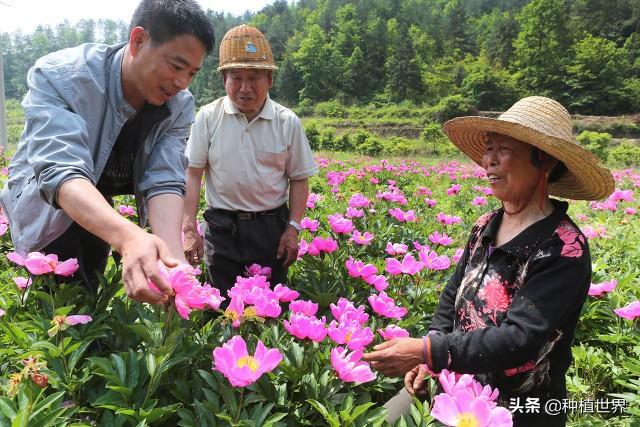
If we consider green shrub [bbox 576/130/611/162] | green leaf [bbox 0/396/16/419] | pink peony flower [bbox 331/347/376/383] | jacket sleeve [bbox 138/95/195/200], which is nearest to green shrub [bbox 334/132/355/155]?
green shrub [bbox 576/130/611/162]

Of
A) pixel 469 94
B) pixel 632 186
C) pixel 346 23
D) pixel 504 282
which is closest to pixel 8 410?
pixel 504 282

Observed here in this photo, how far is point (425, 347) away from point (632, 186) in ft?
29.4

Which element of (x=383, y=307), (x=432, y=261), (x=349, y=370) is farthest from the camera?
(x=432, y=261)

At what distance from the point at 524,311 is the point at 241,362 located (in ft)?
2.88

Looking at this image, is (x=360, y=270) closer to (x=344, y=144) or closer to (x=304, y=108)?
(x=344, y=144)

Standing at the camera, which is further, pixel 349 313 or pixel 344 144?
pixel 344 144

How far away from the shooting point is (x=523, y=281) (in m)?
1.61

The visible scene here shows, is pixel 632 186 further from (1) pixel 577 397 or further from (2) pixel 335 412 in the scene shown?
(2) pixel 335 412

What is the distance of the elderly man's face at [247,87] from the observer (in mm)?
2668

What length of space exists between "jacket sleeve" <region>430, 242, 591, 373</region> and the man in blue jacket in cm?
93

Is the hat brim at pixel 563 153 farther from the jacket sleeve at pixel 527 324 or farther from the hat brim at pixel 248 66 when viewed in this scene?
the hat brim at pixel 248 66

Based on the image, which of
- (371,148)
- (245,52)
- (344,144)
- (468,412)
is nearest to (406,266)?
(468,412)

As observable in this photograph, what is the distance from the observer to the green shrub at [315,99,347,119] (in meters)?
47.0

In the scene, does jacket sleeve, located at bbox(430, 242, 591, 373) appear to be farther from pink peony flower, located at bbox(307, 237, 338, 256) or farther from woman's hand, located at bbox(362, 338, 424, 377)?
pink peony flower, located at bbox(307, 237, 338, 256)
